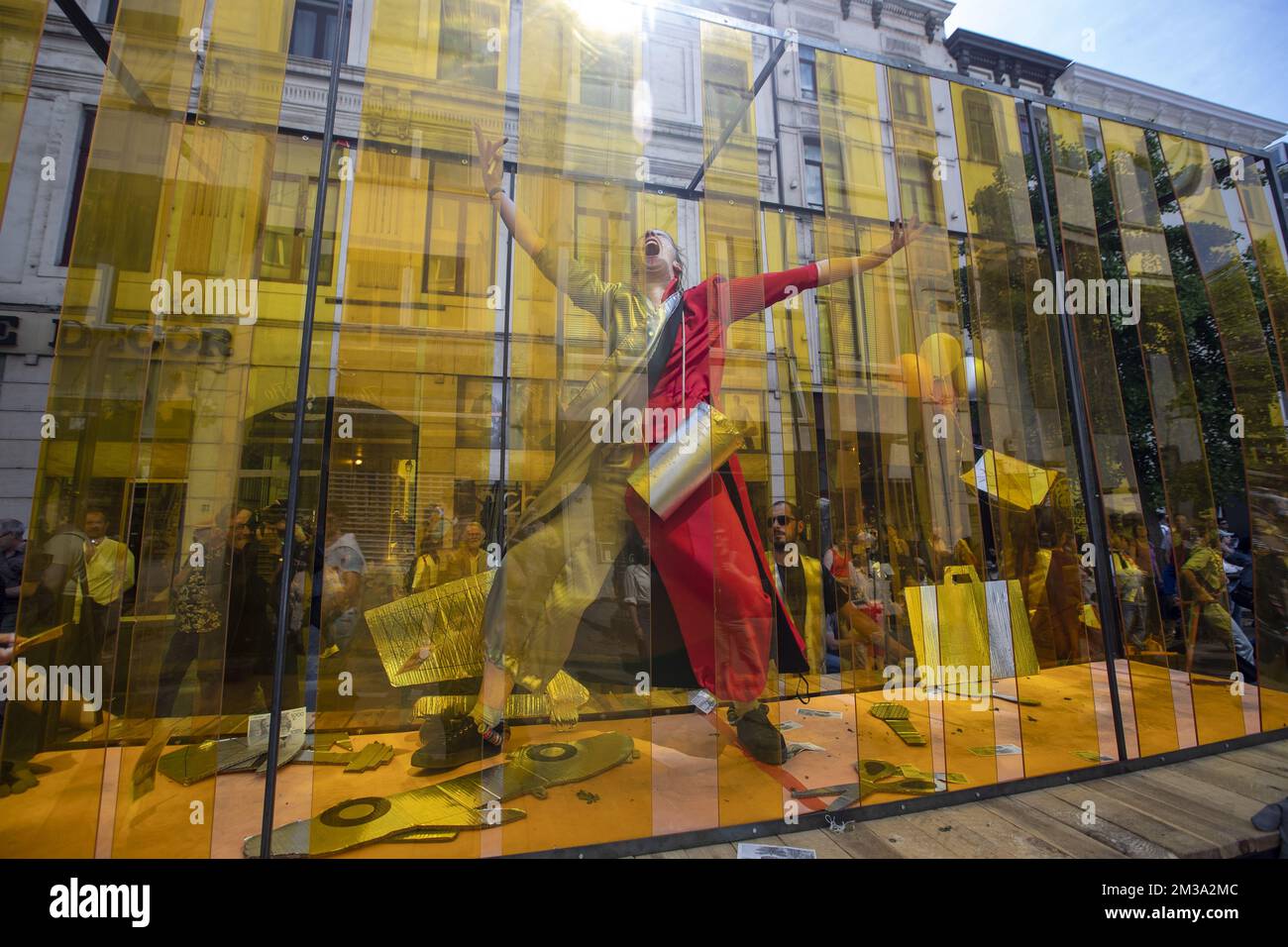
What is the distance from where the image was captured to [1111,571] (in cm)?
357

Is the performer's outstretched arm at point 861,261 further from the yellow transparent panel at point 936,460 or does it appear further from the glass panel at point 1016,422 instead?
the glass panel at point 1016,422

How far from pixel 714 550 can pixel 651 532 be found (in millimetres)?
318

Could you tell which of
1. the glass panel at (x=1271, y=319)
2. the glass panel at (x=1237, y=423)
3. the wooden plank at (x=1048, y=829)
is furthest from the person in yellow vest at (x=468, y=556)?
the glass panel at (x=1271, y=319)

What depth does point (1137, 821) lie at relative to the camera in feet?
8.62

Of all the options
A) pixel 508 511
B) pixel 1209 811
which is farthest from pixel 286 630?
pixel 1209 811

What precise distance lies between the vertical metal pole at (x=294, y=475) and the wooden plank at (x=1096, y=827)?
322cm

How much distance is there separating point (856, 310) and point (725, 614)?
6.17 feet

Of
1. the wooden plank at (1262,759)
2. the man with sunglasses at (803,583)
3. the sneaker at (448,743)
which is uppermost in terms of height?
the man with sunglasses at (803,583)

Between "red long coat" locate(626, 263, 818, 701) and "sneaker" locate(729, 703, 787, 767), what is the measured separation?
0.31 m

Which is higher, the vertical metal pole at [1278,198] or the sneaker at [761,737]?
the vertical metal pole at [1278,198]

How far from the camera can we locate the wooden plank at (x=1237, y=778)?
9.49ft

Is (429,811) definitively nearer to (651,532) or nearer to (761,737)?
(651,532)

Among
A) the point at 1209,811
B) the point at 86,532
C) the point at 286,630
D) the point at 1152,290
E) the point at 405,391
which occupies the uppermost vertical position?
the point at 1152,290

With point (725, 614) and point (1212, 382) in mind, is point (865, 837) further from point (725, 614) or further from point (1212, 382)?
point (1212, 382)
